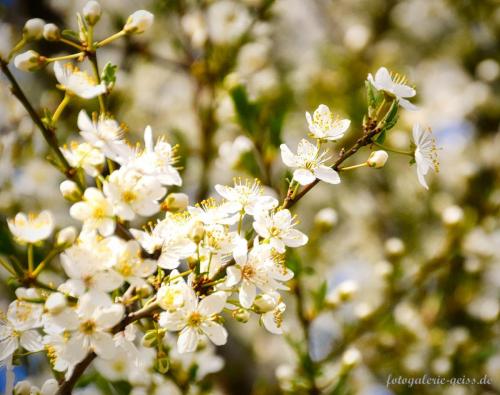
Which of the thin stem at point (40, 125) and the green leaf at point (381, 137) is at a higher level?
the thin stem at point (40, 125)

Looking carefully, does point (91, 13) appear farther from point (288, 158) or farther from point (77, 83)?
point (288, 158)

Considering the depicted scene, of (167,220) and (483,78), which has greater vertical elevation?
(167,220)

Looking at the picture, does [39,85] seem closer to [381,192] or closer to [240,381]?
[240,381]

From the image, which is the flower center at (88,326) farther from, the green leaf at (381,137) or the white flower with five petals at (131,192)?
the green leaf at (381,137)

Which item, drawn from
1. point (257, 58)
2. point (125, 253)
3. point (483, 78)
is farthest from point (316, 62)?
point (125, 253)

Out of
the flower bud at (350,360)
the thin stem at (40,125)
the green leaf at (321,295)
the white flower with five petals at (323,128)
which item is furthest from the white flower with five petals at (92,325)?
the flower bud at (350,360)
